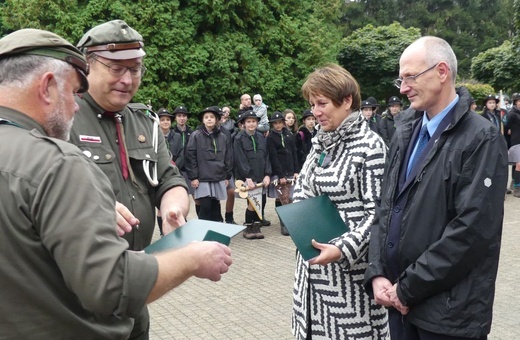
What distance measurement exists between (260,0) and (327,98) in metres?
17.2

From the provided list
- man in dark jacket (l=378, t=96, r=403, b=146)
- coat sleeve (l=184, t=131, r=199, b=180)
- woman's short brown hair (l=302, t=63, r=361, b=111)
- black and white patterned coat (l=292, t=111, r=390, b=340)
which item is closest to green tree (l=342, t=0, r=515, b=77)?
man in dark jacket (l=378, t=96, r=403, b=146)

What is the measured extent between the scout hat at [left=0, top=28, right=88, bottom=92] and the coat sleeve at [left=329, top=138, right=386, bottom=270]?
1.71 metres

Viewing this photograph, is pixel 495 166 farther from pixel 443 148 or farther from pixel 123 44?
pixel 123 44

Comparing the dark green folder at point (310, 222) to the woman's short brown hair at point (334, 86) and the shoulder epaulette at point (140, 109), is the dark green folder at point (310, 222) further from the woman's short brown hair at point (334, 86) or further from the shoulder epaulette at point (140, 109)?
the shoulder epaulette at point (140, 109)

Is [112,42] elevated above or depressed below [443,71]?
above

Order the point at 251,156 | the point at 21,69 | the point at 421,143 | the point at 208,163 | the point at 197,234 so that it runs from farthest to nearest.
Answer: the point at 251,156, the point at 208,163, the point at 421,143, the point at 197,234, the point at 21,69

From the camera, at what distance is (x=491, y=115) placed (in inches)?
563

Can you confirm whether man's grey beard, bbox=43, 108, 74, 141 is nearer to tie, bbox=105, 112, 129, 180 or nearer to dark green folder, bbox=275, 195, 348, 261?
tie, bbox=105, 112, 129, 180

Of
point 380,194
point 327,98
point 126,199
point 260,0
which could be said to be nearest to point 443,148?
point 380,194

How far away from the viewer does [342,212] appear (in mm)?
3305

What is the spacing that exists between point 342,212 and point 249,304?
326 centimetres

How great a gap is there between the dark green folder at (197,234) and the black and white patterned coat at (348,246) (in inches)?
39.6

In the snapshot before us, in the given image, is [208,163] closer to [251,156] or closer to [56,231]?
[251,156]

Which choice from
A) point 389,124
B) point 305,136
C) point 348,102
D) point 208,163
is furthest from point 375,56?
point 348,102
